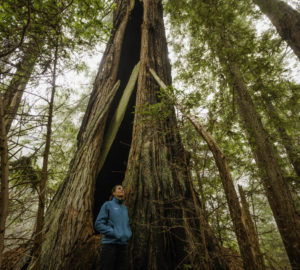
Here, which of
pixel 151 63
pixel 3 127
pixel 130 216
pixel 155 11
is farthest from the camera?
pixel 155 11

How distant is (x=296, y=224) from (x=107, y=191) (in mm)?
4004

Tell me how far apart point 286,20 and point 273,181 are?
455cm

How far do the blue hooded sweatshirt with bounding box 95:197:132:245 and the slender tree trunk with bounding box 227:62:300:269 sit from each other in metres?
2.11

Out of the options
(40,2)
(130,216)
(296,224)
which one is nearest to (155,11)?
(40,2)

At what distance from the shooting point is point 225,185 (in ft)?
4.94

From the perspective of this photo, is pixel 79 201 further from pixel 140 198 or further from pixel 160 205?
pixel 160 205

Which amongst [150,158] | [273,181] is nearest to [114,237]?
[150,158]

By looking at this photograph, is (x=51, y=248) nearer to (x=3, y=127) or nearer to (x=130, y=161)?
(x=130, y=161)

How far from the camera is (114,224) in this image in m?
2.27

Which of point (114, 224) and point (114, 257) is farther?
point (114, 224)

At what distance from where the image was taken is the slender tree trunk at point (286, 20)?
4570 millimetres

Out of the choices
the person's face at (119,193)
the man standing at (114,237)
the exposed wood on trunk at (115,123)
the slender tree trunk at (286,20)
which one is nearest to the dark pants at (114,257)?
the man standing at (114,237)

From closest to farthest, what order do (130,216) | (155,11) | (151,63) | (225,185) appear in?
(225,185), (130,216), (151,63), (155,11)

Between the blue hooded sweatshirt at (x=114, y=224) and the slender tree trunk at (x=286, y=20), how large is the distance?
5846 mm
